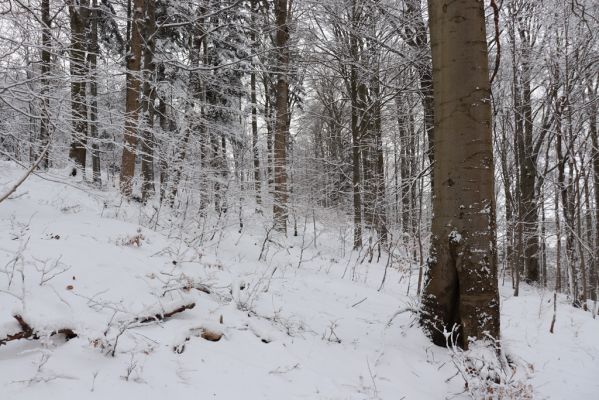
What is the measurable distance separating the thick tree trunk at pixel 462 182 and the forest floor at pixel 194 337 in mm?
399

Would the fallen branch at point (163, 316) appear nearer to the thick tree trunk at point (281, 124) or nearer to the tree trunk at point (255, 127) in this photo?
the tree trunk at point (255, 127)

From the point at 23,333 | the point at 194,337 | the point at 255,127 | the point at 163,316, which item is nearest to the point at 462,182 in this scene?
the point at 194,337

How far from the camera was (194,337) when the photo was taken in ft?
7.98

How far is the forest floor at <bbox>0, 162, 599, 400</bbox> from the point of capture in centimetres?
185

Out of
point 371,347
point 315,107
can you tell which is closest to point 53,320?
point 371,347

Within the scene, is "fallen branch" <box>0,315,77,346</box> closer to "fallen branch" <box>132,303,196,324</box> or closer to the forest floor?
the forest floor

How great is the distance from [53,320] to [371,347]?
83.7 inches

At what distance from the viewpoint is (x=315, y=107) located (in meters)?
21.4

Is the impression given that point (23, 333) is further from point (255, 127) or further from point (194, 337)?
point (255, 127)

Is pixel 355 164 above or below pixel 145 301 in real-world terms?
above

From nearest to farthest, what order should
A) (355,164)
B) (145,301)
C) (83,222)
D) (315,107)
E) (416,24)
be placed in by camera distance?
(145,301) < (83,222) < (416,24) < (355,164) < (315,107)

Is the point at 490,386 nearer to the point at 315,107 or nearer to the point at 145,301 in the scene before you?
the point at 145,301

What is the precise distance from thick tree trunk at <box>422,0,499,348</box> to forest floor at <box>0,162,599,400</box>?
1.31 feet

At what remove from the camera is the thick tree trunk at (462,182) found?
2891 millimetres
